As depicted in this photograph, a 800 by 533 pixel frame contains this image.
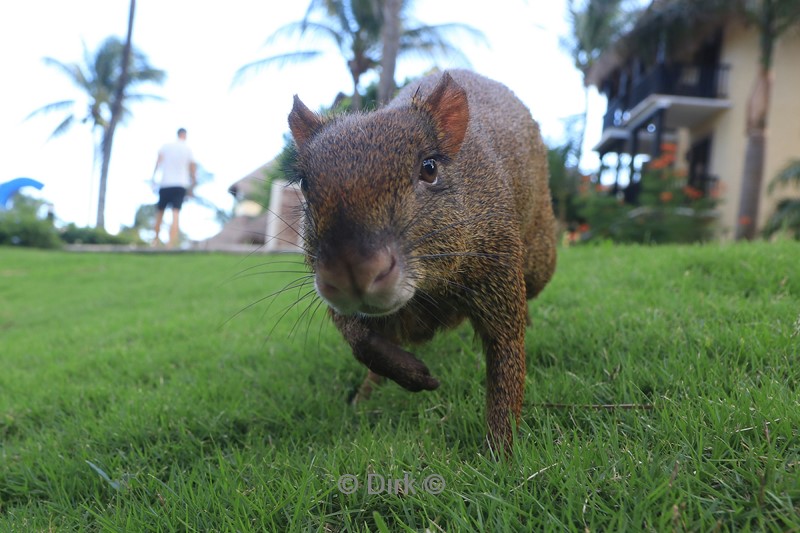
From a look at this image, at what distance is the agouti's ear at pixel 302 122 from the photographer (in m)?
2.19

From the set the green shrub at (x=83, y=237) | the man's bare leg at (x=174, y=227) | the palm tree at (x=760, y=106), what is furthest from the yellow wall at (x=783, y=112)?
the green shrub at (x=83, y=237)

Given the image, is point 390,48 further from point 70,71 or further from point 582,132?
point 70,71

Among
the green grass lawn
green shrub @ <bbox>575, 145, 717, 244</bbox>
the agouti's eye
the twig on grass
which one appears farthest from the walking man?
the twig on grass

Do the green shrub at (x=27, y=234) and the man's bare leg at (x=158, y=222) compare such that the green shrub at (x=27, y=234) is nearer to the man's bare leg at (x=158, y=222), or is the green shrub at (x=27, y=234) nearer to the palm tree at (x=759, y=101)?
the man's bare leg at (x=158, y=222)

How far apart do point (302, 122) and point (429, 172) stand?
0.61m

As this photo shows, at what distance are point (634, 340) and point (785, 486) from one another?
1.27m

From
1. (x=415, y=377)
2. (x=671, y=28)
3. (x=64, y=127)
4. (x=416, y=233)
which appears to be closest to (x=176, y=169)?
(x=415, y=377)

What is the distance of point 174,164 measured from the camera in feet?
33.6

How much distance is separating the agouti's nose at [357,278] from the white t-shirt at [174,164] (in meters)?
9.62

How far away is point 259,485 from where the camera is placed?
187 centimetres

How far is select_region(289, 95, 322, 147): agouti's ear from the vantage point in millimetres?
2186

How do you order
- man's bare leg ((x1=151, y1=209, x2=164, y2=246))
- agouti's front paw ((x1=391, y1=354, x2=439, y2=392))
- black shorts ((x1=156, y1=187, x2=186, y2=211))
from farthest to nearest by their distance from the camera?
man's bare leg ((x1=151, y1=209, x2=164, y2=246)) → black shorts ((x1=156, y1=187, x2=186, y2=211)) → agouti's front paw ((x1=391, y1=354, x2=439, y2=392))

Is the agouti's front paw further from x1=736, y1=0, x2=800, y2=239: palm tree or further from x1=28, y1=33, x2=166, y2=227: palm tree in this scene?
x1=28, y1=33, x2=166, y2=227: palm tree

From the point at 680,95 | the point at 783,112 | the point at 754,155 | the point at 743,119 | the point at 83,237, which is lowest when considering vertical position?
the point at 83,237
